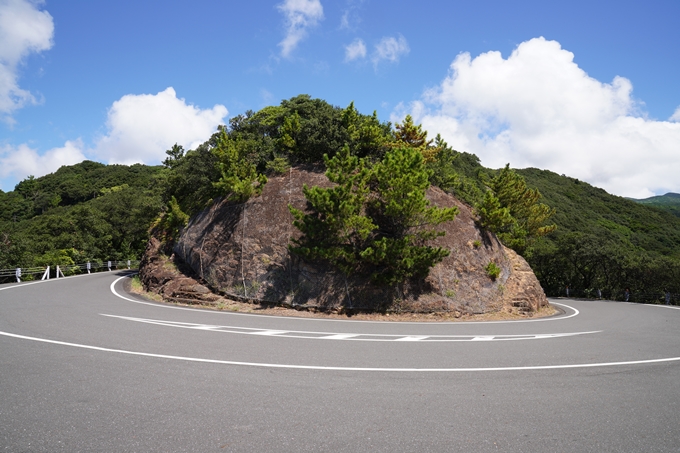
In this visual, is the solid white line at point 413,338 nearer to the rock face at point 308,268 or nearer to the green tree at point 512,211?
the rock face at point 308,268

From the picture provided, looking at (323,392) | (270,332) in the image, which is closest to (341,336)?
(270,332)

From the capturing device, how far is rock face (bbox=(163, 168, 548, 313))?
16.3 metres

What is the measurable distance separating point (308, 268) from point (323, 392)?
39.3 ft

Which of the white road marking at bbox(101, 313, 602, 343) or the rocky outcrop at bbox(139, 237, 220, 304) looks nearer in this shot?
the white road marking at bbox(101, 313, 602, 343)

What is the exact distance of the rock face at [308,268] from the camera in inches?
640

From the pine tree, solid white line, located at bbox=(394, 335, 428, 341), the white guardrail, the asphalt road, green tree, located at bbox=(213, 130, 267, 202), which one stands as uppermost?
the pine tree

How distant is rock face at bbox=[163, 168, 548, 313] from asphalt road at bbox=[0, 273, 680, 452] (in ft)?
20.8

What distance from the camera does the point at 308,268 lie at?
55.8ft

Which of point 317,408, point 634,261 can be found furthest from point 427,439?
point 634,261

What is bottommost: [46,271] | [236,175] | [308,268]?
[46,271]

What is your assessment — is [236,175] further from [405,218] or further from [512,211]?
[512,211]

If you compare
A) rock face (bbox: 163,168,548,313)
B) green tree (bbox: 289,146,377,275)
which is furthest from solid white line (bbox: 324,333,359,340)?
green tree (bbox: 289,146,377,275)

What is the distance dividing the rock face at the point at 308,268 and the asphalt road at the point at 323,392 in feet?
20.8

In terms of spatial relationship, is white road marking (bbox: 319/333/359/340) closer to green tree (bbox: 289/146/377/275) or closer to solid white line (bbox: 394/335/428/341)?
solid white line (bbox: 394/335/428/341)
